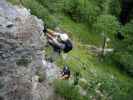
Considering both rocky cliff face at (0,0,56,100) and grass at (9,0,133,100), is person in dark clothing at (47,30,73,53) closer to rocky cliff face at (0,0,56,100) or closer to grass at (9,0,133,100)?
grass at (9,0,133,100)

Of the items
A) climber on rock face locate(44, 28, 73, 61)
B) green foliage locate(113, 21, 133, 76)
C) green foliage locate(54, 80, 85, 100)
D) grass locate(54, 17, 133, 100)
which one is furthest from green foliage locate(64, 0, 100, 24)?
green foliage locate(54, 80, 85, 100)

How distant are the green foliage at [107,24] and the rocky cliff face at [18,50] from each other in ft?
97.9

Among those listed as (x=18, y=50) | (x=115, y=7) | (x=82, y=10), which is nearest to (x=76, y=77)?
(x=18, y=50)

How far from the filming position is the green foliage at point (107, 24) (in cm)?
5350

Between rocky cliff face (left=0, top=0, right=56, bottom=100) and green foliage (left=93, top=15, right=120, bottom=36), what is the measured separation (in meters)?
29.8

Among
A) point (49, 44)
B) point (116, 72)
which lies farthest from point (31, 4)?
point (116, 72)

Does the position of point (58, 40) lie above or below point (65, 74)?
above

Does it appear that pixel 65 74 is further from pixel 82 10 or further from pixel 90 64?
pixel 82 10

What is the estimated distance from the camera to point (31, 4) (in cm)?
3334

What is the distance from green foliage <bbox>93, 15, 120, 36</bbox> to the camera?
176 ft

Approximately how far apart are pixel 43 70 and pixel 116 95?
958 centimetres

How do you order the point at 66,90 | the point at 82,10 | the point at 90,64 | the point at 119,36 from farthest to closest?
the point at 119,36, the point at 82,10, the point at 90,64, the point at 66,90

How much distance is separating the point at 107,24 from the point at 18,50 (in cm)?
3254

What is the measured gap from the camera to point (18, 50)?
22.1 metres
